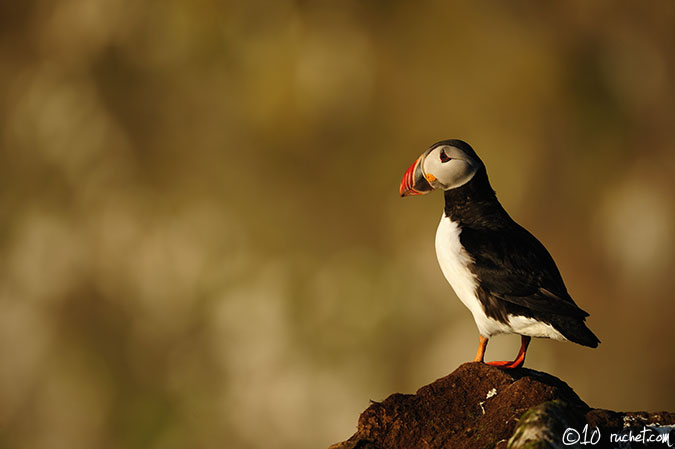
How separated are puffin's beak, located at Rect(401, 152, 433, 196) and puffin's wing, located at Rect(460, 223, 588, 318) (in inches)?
12.5

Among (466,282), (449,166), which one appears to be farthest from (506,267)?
(449,166)

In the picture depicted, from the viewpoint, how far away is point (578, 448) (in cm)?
220

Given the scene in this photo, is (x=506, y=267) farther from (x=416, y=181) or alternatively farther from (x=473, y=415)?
(x=473, y=415)

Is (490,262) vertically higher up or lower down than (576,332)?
higher up

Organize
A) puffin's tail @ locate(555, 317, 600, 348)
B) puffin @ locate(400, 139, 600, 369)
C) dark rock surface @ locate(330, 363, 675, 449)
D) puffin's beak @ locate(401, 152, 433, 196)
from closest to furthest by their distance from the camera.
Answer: dark rock surface @ locate(330, 363, 675, 449) → puffin's tail @ locate(555, 317, 600, 348) → puffin @ locate(400, 139, 600, 369) → puffin's beak @ locate(401, 152, 433, 196)

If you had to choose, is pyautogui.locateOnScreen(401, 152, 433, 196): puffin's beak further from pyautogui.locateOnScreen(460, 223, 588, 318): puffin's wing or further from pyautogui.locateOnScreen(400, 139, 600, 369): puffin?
pyautogui.locateOnScreen(460, 223, 588, 318): puffin's wing

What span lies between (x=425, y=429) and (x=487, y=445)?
339 mm

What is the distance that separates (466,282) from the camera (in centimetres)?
332

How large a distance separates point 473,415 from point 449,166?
119 cm

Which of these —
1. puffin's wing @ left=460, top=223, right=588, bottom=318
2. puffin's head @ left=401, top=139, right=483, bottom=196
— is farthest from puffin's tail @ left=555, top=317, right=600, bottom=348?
puffin's head @ left=401, top=139, right=483, bottom=196

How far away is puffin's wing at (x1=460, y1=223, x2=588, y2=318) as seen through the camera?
314 centimetres

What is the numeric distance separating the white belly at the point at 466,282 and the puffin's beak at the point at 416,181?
0.73 feet

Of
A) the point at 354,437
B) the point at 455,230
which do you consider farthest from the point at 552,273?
the point at 354,437

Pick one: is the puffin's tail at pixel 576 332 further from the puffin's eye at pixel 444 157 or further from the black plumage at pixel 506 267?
the puffin's eye at pixel 444 157
